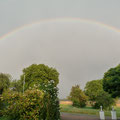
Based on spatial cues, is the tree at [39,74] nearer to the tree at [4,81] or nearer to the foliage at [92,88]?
the tree at [4,81]

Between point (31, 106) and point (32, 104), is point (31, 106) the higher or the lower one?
the lower one

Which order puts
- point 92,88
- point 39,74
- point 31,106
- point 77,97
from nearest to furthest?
point 31,106 → point 39,74 → point 77,97 → point 92,88

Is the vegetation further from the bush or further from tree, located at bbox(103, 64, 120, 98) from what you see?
tree, located at bbox(103, 64, 120, 98)

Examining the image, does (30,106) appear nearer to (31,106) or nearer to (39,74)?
(31,106)

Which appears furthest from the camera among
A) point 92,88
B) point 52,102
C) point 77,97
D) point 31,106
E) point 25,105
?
point 92,88

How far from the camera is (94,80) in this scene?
4656 centimetres

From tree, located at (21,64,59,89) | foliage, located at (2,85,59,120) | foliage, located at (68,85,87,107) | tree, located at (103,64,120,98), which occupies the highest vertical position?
tree, located at (21,64,59,89)

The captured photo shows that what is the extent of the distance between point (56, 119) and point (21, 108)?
7.82ft

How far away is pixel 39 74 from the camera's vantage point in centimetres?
3328

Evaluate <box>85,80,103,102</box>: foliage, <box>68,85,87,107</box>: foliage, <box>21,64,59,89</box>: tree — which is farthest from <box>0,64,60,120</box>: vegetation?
<box>85,80,103,102</box>: foliage

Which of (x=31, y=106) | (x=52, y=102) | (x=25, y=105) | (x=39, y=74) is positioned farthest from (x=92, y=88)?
(x=25, y=105)

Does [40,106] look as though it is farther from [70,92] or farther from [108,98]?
[70,92]

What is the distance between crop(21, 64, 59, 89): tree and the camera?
109ft

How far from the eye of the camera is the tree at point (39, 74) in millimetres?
33172
